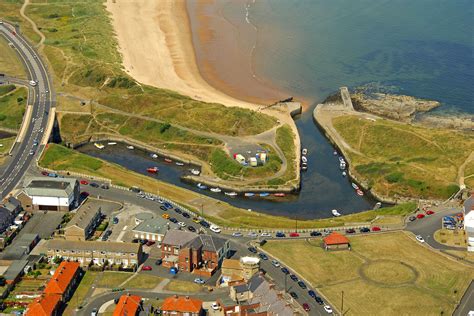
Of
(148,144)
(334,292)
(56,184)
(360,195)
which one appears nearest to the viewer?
(334,292)

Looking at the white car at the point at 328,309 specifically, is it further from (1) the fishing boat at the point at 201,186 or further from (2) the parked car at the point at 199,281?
(1) the fishing boat at the point at 201,186

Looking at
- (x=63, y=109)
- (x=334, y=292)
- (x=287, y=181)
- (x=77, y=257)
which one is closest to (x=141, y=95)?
(x=63, y=109)

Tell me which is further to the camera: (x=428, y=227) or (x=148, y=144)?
(x=148, y=144)

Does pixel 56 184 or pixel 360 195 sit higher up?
pixel 56 184

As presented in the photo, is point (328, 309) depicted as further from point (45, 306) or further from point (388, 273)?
point (45, 306)

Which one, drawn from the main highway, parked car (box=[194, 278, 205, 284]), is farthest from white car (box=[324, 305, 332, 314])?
the main highway

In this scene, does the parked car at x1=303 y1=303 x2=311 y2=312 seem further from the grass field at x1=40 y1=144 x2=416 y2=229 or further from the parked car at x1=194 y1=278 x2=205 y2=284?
the grass field at x1=40 y1=144 x2=416 y2=229

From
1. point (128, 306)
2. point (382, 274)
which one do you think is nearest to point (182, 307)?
point (128, 306)

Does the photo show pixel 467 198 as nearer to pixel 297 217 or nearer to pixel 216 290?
pixel 297 217
